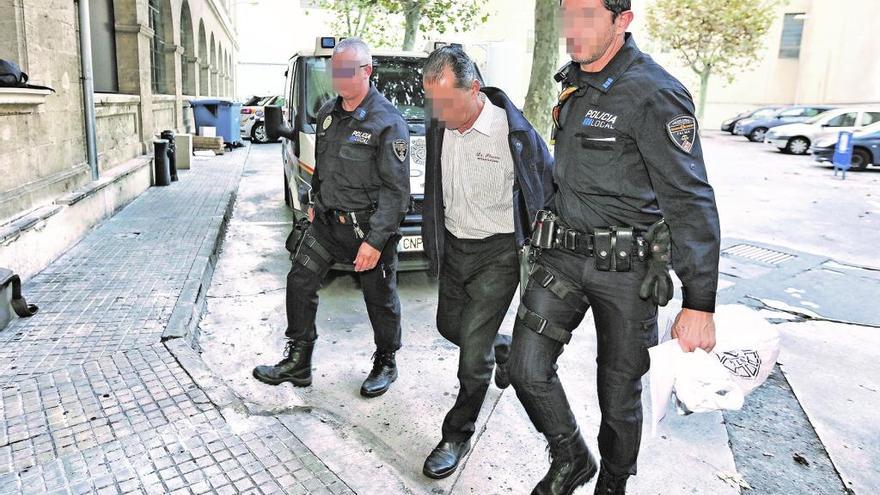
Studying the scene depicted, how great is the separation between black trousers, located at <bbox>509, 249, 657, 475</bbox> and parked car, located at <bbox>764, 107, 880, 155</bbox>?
765 inches

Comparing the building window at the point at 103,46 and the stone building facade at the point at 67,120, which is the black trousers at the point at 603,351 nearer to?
the stone building facade at the point at 67,120

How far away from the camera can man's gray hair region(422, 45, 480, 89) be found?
2.71 m

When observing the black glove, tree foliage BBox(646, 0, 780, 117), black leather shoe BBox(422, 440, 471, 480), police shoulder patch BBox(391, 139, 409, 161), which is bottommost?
black leather shoe BBox(422, 440, 471, 480)

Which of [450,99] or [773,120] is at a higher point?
[773,120]

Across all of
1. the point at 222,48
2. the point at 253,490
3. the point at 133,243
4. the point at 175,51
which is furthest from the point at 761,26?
the point at 253,490

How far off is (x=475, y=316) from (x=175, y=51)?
1397 centimetres

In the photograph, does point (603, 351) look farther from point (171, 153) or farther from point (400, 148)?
point (171, 153)

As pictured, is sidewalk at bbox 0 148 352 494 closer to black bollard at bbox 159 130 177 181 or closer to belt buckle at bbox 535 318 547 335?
belt buckle at bbox 535 318 547 335

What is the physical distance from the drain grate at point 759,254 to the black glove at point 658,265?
5.92 m

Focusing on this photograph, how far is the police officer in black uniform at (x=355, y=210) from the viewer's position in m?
3.51

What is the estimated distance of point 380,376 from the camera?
13.0 feet

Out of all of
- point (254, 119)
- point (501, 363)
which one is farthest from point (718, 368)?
point (254, 119)

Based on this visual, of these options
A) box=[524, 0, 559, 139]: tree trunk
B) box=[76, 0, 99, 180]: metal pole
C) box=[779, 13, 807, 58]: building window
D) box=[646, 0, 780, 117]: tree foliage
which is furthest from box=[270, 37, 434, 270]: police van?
box=[779, 13, 807, 58]: building window

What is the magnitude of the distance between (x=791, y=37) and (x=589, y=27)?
145ft
